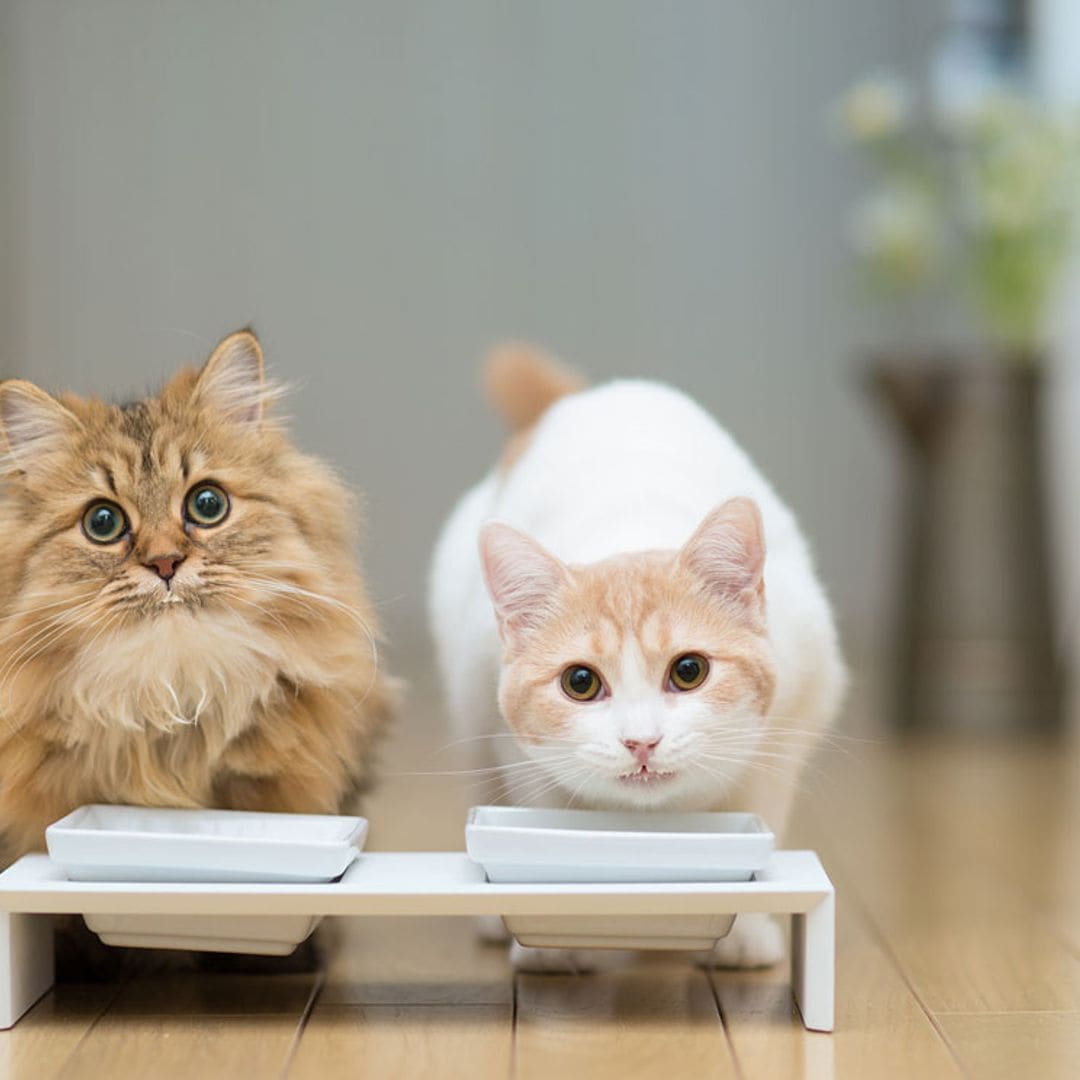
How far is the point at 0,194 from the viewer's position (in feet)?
14.6

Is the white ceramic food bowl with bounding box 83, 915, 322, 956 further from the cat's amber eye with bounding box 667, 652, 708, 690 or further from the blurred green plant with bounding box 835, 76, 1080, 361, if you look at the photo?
the blurred green plant with bounding box 835, 76, 1080, 361

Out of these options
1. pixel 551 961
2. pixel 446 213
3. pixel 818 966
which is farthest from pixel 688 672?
pixel 446 213

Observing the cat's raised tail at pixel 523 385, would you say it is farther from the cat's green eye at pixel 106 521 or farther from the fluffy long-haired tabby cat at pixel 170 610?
the cat's green eye at pixel 106 521

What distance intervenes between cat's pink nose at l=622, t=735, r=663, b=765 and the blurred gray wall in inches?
128

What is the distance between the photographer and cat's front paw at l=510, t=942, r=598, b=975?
1618 mm

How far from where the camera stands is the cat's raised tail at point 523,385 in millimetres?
2149

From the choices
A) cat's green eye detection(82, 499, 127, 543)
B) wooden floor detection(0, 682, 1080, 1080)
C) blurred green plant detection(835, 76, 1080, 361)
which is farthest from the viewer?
blurred green plant detection(835, 76, 1080, 361)

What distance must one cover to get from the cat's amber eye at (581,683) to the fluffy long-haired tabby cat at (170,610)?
0.26m

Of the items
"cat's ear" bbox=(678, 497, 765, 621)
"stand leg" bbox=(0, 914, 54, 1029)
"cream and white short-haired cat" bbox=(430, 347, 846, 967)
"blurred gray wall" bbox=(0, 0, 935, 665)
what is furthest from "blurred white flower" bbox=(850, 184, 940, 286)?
"stand leg" bbox=(0, 914, 54, 1029)

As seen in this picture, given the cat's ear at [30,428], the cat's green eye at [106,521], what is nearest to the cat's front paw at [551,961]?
the cat's green eye at [106,521]

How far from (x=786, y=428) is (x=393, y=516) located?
50.4 inches

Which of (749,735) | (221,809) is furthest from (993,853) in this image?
(221,809)

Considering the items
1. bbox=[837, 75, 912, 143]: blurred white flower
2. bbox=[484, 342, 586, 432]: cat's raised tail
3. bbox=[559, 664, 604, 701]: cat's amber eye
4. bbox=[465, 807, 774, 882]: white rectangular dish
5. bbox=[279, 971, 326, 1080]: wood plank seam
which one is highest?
bbox=[837, 75, 912, 143]: blurred white flower

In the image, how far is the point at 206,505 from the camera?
1479mm
